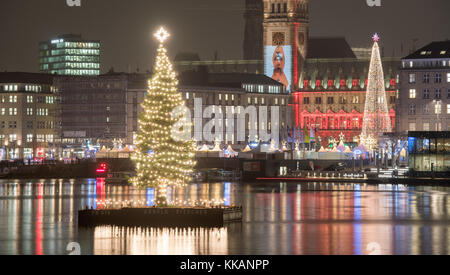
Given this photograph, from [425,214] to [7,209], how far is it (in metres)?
34.5

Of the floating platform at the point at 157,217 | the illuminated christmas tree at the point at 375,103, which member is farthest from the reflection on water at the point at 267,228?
the illuminated christmas tree at the point at 375,103

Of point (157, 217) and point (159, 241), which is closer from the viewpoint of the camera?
point (159, 241)

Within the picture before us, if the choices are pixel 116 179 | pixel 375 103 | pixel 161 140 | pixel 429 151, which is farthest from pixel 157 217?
pixel 375 103

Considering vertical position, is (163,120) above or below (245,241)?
above

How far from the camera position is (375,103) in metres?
171

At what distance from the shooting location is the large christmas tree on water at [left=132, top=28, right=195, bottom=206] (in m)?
79.4

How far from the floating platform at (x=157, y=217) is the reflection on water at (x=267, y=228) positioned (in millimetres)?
1279

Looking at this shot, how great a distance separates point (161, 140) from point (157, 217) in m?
7.00

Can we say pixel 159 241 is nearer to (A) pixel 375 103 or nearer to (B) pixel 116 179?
(B) pixel 116 179

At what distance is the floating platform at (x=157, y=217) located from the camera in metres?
74.7
